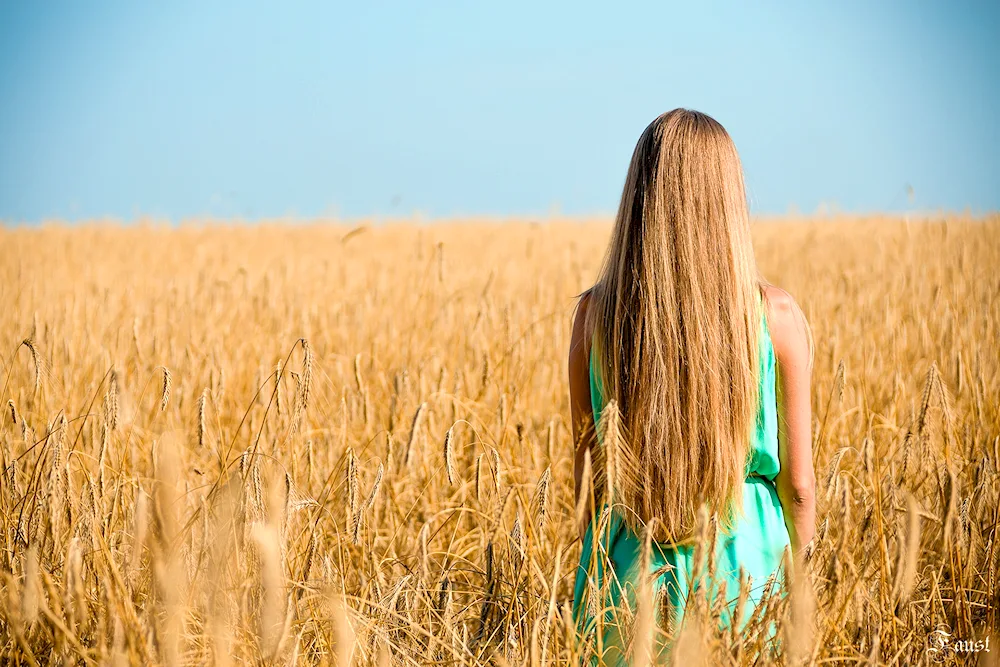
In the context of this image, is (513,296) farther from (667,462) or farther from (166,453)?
(166,453)

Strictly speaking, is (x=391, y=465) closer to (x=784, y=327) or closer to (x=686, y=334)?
(x=686, y=334)

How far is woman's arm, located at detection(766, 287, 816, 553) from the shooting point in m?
1.56

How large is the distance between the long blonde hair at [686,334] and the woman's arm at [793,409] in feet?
0.27

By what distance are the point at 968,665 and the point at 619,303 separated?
957 millimetres

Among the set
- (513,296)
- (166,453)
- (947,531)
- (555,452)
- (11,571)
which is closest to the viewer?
(166,453)

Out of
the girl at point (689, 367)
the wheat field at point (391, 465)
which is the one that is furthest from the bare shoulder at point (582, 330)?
the wheat field at point (391, 465)

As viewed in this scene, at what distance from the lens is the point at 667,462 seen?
57.9 inches

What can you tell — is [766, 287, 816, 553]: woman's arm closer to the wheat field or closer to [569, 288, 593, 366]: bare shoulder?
the wheat field

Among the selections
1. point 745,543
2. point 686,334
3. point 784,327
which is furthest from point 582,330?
point 745,543

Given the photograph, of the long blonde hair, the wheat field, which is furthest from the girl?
the wheat field

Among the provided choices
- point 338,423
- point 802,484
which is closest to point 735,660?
point 802,484

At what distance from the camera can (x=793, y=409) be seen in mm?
1579

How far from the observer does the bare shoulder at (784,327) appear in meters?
1.55

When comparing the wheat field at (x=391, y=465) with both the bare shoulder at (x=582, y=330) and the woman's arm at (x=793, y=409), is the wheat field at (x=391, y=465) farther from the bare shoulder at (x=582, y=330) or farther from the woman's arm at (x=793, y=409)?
the bare shoulder at (x=582, y=330)
